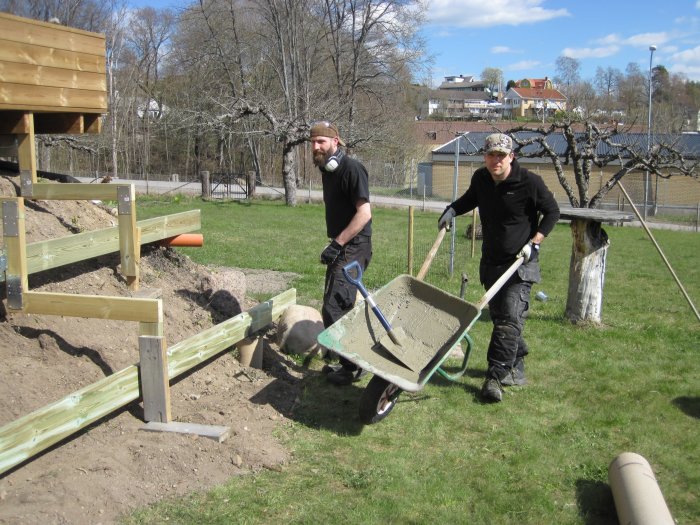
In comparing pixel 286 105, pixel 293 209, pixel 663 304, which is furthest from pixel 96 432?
pixel 286 105

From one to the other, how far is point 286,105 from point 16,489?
32104 millimetres

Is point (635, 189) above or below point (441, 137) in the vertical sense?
below

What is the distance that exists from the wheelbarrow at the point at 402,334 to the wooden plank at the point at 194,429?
2.84 feet

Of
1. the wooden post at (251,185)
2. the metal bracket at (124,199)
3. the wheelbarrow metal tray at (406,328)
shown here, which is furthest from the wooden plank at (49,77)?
the wooden post at (251,185)

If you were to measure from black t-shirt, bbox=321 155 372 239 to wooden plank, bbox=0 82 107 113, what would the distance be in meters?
2.33

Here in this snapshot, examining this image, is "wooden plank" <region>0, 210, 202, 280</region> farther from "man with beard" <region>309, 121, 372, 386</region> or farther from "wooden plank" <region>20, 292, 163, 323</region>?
"man with beard" <region>309, 121, 372, 386</region>

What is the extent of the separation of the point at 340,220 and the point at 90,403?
2403 mm

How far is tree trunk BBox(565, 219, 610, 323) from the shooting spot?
7426mm

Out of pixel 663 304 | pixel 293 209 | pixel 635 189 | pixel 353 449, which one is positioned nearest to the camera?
pixel 353 449

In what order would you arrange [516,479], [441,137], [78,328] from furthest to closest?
[441,137] → [78,328] → [516,479]

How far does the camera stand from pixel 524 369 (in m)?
6.08

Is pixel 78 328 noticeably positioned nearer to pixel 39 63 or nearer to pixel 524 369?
pixel 39 63

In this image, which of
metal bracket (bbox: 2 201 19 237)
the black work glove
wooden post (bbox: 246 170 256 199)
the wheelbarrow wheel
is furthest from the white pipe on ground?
wooden post (bbox: 246 170 256 199)

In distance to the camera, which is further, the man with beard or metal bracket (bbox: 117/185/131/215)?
the man with beard
